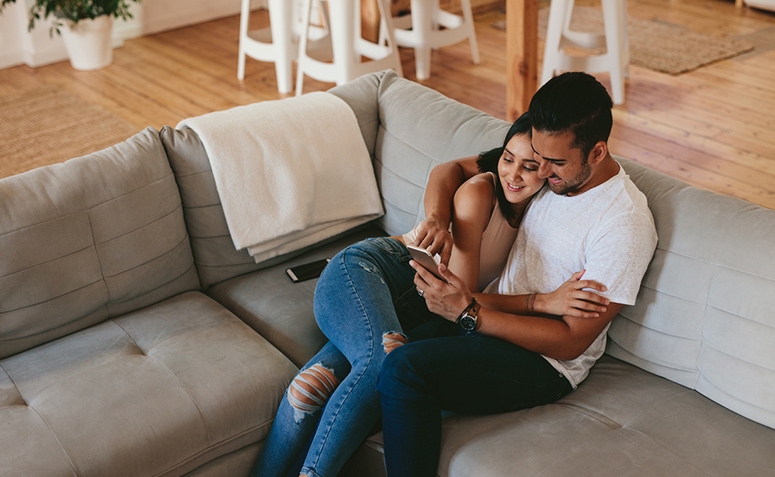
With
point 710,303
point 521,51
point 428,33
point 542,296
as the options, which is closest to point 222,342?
point 542,296

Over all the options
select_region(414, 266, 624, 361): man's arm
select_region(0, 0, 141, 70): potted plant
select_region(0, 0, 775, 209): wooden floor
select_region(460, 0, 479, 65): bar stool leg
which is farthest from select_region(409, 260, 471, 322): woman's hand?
select_region(0, 0, 141, 70): potted plant

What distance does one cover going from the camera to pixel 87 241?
1.78 meters

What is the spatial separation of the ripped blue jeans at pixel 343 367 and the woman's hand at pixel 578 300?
35 cm

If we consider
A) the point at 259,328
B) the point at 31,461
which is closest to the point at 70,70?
the point at 259,328

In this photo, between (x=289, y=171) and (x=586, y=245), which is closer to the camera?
(x=586, y=245)

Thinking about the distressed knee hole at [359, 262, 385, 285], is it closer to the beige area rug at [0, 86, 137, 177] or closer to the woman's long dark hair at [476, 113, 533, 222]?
the woman's long dark hair at [476, 113, 533, 222]

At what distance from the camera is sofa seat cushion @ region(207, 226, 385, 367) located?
181cm

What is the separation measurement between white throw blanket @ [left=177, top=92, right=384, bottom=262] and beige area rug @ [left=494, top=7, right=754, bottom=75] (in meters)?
Answer: 2.99

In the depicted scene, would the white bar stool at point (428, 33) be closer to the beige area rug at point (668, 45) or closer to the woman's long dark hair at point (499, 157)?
the beige area rug at point (668, 45)

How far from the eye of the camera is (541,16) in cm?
532

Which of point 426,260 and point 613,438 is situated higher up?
point 426,260

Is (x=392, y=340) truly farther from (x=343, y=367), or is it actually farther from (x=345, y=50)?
(x=345, y=50)

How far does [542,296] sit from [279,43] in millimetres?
2964

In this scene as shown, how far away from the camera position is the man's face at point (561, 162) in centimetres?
147
